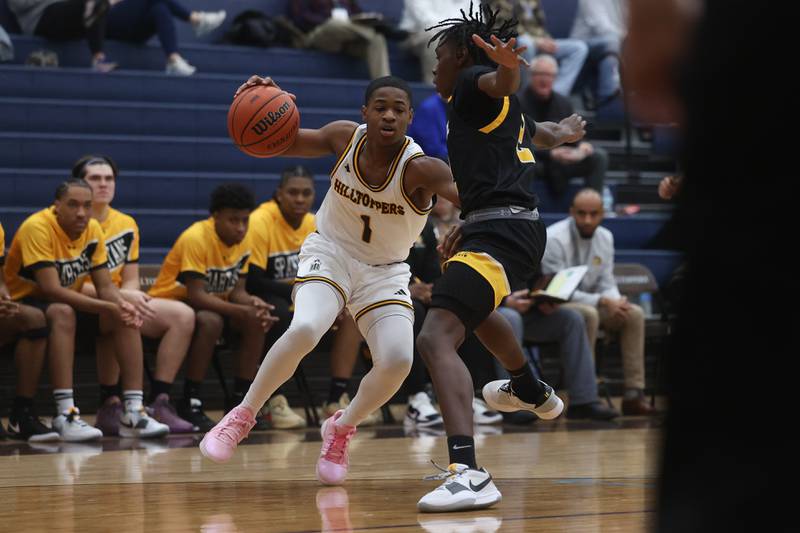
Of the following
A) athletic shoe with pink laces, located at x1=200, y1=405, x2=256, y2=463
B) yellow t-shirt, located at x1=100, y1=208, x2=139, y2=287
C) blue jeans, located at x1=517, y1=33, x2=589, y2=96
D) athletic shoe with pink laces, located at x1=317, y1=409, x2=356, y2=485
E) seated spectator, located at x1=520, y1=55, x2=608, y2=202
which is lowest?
athletic shoe with pink laces, located at x1=317, y1=409, x2=356, y2=485

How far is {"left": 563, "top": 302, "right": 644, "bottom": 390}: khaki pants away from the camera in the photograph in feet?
26.2

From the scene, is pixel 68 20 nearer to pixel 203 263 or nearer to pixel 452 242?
pixel 203 263

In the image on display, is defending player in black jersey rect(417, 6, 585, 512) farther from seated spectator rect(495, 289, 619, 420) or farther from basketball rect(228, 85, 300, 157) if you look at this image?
seated spectator rect(495, 289, 619, 420)

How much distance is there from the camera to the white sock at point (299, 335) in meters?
4.32

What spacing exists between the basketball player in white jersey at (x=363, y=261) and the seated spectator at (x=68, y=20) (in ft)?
17.7

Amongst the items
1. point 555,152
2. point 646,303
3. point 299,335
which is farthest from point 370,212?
point 555,152

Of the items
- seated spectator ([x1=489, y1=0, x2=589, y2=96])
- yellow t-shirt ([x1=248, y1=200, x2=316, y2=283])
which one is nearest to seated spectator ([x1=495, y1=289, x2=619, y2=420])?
yellow t-shirt ([x1=248, y1=200, x2=316, y2=283])

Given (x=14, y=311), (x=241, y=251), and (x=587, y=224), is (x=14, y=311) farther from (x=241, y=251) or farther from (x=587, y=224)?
(x=587, y=224)

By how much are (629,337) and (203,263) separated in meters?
2.99

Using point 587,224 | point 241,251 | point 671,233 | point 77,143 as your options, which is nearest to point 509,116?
point 671,233

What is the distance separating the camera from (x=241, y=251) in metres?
7.28

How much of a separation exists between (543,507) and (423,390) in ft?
12.3

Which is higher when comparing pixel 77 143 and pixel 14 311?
pixel 77 143

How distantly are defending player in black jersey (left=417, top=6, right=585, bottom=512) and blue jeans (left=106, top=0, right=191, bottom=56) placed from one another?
5.77m
